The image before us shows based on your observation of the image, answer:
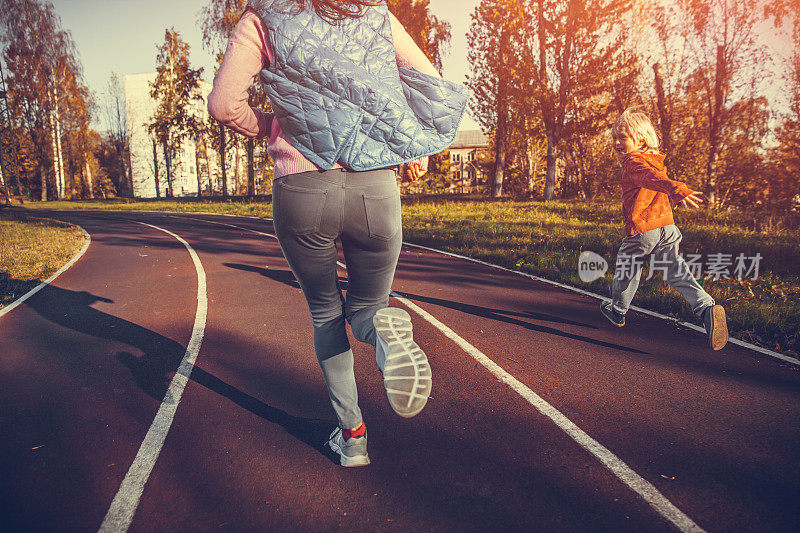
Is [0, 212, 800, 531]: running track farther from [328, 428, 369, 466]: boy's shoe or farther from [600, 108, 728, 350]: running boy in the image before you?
[600, 108, 728, 350]: running boy

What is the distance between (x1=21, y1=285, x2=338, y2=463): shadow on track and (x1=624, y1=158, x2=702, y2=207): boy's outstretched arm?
3219 millimetres

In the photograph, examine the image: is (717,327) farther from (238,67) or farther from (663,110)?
(663,110)

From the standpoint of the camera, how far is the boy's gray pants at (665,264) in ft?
14.1

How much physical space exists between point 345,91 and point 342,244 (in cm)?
63

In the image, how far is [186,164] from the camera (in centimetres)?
6769

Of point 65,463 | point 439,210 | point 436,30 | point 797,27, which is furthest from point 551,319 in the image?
point 436,30

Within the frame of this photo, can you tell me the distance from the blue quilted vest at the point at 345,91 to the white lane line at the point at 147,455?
2.01 metres

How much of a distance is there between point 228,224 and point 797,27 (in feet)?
74.8

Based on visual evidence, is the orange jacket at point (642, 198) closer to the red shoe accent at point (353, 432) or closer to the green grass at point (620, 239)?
the green grass at point (620, 239)

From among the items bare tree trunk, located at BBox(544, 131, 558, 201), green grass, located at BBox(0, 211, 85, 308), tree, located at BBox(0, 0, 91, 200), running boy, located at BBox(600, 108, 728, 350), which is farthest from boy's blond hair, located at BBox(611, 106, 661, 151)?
tree, located at BBox(0, 0, 91, 200)

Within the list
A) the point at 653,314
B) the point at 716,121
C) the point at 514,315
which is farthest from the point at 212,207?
the point at 716,121

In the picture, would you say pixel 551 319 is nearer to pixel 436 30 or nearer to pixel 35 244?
pixel 35 244

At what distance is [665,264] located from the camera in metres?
4.46

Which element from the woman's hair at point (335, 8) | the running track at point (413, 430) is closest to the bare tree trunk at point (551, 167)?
the running track at point (413, 430)
